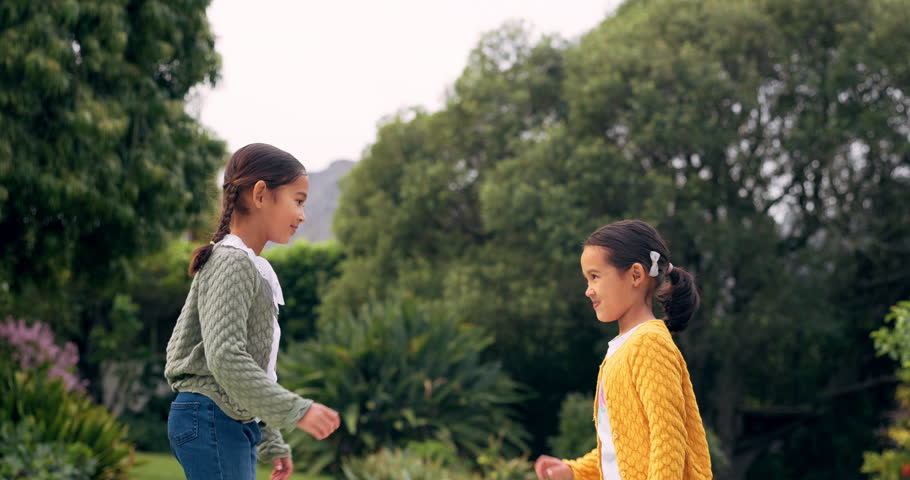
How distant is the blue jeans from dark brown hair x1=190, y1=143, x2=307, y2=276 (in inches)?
13.8

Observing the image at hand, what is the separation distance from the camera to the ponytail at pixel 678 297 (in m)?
2.72

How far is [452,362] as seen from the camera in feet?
40.1

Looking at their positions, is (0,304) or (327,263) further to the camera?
(327,263)

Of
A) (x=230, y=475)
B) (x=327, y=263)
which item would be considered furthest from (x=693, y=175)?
(x=230, y=475)

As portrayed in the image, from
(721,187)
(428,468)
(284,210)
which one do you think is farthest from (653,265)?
(721,187)

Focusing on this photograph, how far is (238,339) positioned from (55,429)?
6.40m

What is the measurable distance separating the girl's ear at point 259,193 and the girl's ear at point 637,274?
3.26 feet

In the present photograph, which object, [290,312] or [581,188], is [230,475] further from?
[290,312]

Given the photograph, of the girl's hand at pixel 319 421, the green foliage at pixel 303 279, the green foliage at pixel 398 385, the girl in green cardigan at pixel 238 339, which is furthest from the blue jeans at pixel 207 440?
the green foliage at pixel 303 279

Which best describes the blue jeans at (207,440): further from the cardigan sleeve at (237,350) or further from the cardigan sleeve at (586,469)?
the cardigan sleeve at (586,469)

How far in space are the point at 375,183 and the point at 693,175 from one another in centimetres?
606

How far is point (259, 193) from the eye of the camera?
256cm

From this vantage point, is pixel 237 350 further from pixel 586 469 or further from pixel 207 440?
pixel 586 469

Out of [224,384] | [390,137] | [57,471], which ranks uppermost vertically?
[390,137]
